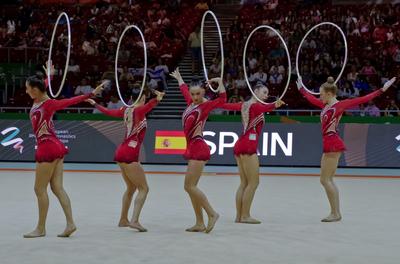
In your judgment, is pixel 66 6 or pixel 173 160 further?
pixel 66 6

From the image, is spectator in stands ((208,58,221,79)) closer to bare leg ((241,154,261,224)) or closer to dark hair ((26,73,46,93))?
bare leg ((241,154,261,224))

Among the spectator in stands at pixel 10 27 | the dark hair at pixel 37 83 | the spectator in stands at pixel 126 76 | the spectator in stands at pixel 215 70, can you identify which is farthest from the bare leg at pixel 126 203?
the spectator in stands at pixel 10 27

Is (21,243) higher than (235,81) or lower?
lower

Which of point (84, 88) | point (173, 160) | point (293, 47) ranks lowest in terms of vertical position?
point (173, 160)

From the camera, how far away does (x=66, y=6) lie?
28203 millimetres

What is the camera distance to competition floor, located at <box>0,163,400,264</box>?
704 centimetres

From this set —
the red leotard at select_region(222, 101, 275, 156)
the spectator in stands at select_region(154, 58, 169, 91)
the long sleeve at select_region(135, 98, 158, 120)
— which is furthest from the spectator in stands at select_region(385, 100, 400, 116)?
the long sleeve at select_region(135, 98, 158, 120)

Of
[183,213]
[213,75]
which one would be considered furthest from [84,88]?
[183,213]

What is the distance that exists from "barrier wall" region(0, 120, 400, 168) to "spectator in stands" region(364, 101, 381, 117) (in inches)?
37.2

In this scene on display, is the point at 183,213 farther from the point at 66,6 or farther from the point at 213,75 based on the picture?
the point at 66,6

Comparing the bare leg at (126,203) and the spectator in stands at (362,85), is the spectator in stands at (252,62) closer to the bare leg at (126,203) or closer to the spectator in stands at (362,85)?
the spectator in stands at (362,85)

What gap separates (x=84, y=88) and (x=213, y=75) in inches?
148

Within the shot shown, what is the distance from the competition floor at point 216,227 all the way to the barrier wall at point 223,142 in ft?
7.97

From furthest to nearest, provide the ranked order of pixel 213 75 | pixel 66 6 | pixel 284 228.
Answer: pixel 66 6
pixel 213 75
pixel 284 228
